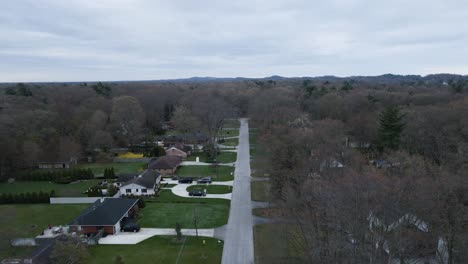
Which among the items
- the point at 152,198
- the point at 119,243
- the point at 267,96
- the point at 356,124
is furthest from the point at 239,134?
the point at 119,243

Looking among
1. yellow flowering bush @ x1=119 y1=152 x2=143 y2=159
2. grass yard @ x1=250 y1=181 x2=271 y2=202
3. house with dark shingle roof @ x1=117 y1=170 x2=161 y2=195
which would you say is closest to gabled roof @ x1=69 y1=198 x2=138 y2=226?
house with dark shingle roof @ x1=117 y1=170 x2=161 y2=195

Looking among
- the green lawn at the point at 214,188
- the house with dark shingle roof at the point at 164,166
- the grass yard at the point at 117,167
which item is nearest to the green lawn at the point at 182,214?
the green lawn at the point at 214,188

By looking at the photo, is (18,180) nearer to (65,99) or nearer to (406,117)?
(65,99)

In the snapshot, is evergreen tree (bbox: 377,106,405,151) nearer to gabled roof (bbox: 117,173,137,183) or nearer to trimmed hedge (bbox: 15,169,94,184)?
gabled roof (bbox: 117,173,137,183)

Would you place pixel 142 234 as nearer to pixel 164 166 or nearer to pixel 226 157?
pixel 164 166

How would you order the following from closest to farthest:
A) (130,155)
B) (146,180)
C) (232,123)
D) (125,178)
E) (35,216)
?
(35,216)
(146,180)
(125,178)
(130,155)
(232,123)

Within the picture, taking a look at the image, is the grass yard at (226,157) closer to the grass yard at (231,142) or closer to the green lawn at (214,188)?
the grass yard at (231,142)

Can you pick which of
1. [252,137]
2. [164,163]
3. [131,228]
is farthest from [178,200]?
[252,137]

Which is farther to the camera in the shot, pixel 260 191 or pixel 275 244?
pixel 260 191
